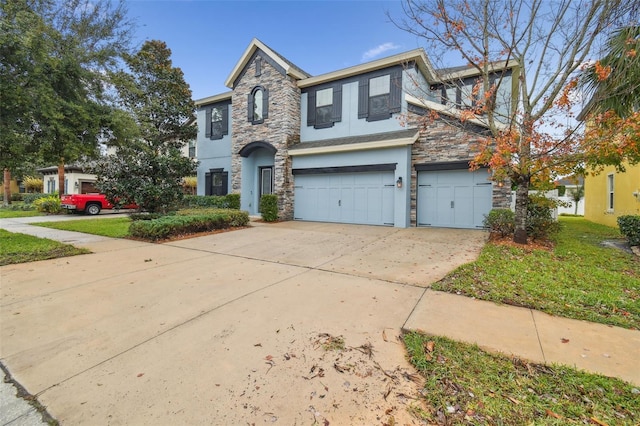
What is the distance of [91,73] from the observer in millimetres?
8039

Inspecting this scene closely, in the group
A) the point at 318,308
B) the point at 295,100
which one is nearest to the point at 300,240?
the point at 318,308

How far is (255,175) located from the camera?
15727 mm

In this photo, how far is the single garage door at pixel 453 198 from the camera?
421 inches

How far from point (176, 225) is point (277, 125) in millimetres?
7221

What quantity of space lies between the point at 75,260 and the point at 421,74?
42.7 ft

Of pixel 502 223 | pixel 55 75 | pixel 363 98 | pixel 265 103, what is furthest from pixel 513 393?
pixel 265 103

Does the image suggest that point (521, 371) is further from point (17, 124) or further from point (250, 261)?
point (17, 124)

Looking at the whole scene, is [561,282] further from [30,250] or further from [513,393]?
[30,250]

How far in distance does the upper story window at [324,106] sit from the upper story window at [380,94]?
110 cm

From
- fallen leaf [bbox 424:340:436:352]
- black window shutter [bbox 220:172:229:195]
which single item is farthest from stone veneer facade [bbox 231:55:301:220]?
fallen leaf [bbox 424:340:436:352]

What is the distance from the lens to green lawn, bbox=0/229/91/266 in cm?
630

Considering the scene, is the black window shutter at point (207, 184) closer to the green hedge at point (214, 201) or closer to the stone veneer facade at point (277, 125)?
the green hedge at point (214, 201)

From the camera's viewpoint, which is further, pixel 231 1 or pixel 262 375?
pixel 231 1

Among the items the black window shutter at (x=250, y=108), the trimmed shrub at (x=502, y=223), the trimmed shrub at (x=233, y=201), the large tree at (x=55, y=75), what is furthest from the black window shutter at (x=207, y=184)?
the trimmed shrub at (x=502, y=223)
